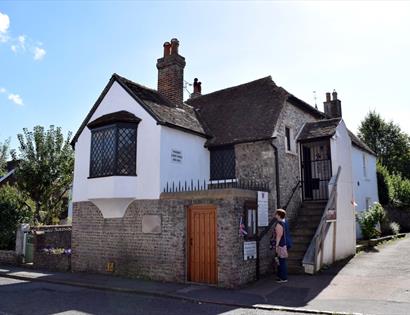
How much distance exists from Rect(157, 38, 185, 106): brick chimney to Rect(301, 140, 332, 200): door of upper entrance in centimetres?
585

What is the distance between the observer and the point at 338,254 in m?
12.9

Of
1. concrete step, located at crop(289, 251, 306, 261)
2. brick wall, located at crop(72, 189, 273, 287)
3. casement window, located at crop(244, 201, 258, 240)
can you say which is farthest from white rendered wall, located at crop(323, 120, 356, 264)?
casement window, located at crop(244, 201, 258, 240)

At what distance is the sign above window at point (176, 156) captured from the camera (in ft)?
41.2

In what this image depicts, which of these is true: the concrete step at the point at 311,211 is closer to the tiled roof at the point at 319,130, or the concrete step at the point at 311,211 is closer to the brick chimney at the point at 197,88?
the tiled roof at the point at 319,130

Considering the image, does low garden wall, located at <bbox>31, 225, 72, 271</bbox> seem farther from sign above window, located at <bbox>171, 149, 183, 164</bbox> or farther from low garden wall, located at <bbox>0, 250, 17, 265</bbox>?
sign above window, located at <bbox>171, 149, 183, 164</bbox>

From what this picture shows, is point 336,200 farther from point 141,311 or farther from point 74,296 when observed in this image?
point 74,296

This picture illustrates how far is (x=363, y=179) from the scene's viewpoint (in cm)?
2134

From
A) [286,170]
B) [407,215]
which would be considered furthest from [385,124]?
[286,170]

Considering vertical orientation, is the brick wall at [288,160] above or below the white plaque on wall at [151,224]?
above

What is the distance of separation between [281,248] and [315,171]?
253 inches

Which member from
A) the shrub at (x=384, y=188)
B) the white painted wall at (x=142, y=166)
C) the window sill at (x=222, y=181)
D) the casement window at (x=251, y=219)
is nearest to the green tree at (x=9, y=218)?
the white painted wall at (x=142, y=166)

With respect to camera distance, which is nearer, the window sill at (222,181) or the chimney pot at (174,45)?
the window sill at (222,181)

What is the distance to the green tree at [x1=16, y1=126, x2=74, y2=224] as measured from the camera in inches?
771

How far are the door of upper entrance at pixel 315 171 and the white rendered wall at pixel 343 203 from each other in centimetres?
85
